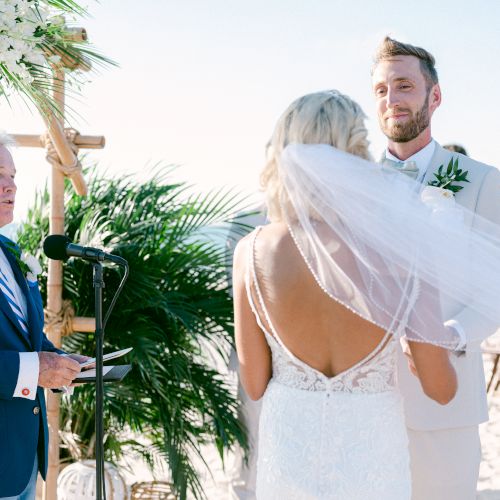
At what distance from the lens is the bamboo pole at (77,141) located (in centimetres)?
461

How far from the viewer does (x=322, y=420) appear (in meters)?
2.43

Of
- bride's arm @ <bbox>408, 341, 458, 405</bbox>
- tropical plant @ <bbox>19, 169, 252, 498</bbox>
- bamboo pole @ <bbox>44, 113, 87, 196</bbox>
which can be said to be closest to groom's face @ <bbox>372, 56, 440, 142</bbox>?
bride's arm @ <bbox>408, 341, 458, 405</bbox>

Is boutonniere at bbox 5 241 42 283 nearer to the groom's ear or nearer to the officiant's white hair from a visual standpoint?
the officiant's white hair

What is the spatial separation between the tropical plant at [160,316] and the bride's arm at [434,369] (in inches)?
112

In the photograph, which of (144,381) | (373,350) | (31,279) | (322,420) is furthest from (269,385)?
(144,381)

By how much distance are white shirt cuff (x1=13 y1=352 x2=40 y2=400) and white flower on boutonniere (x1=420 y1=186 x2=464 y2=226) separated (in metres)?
1.52

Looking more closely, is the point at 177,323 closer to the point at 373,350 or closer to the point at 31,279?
the point at 31,279

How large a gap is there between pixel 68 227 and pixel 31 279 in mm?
2355

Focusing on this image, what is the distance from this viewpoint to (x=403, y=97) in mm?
3111

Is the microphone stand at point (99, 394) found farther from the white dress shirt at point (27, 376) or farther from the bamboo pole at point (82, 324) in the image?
the bamboo pole at point (82, 324)

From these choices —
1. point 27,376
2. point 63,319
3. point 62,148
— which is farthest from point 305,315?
point 63,319

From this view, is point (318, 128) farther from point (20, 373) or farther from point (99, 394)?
point (20, 373)

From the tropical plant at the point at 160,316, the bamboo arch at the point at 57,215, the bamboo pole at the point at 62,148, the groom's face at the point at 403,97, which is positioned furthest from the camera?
the tropical plant at the point at 160,316

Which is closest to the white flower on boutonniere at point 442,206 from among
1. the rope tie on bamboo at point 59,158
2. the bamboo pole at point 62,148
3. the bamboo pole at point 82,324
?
the bamboo pole at point 62,148
